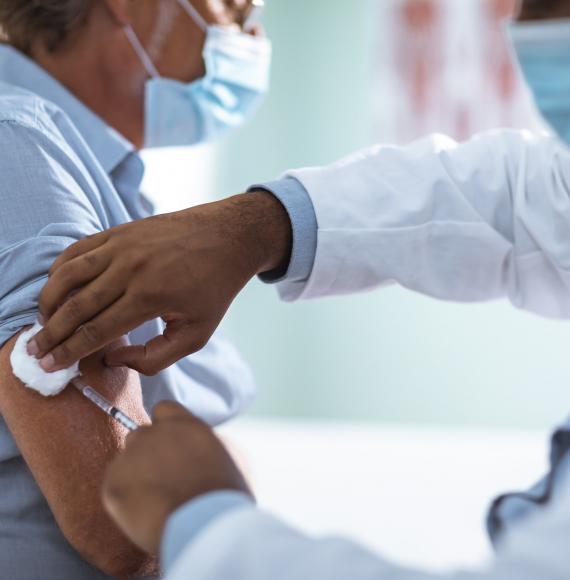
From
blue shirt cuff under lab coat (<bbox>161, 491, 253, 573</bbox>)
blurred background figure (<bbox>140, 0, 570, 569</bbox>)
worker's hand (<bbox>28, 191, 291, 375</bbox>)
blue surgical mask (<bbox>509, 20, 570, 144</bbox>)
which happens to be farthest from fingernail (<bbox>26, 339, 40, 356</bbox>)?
blurred background figure (<bbox>140, 0, 570, 569</bbox>)

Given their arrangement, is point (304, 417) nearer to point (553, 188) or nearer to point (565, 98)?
point (553, 188)

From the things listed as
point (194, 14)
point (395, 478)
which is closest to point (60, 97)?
point (194, 14)

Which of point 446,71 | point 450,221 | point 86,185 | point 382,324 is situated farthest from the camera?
point 382,324

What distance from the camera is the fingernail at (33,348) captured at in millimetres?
1009

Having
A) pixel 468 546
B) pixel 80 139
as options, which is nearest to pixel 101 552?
pixel 80 139

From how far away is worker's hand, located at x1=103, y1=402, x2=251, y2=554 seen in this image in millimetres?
750

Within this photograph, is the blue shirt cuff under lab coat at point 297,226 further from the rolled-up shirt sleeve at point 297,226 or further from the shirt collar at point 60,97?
the shirt collar at point 60,97

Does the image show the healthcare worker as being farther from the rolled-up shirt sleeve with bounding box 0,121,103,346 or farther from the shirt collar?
the shirt collar

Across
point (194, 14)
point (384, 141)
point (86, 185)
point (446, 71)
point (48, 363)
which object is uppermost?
point (194, 14)

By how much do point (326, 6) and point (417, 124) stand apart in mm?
644

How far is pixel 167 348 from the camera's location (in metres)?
1.07

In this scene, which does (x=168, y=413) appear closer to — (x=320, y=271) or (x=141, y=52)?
(x=320, y=271)

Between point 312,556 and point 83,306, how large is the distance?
0.43m

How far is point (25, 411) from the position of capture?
1032mm
